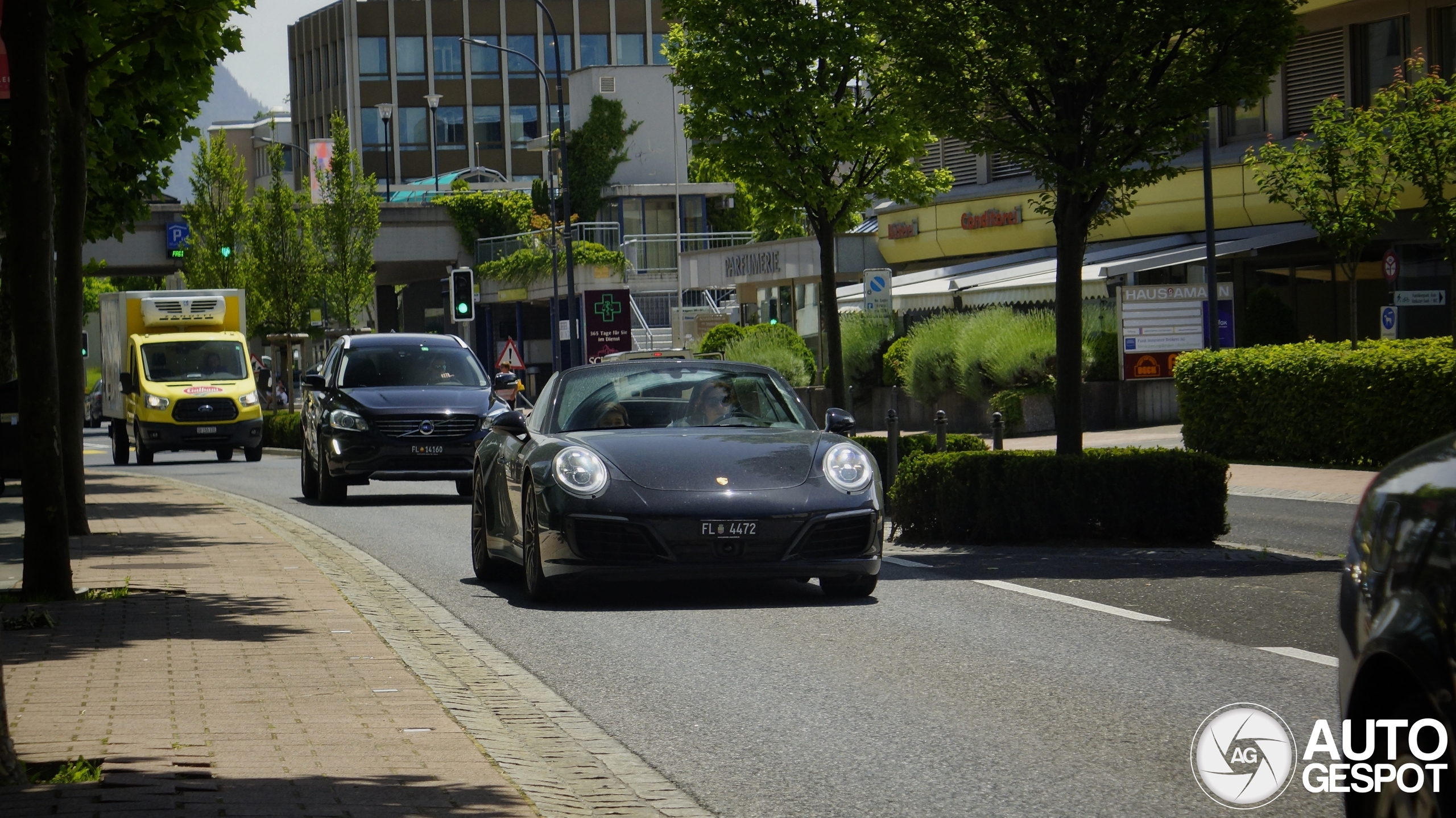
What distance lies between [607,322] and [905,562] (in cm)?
2307

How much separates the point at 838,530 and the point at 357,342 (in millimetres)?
12489

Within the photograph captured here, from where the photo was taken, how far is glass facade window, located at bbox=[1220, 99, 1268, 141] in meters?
38.6

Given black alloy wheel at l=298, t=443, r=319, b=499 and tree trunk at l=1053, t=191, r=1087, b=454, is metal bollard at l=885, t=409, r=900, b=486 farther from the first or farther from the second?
black alloy wheel at l=298, t=443, r=319, b=499

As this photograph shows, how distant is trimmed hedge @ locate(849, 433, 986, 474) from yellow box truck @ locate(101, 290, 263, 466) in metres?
17.6

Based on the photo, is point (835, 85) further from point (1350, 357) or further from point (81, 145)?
point (81, 145)

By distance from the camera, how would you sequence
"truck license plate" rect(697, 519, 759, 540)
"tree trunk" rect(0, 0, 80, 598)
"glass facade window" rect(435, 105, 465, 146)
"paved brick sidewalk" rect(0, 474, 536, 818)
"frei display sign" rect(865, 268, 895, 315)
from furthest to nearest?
"glass facade window" rect(435, 105, 465, 146) → "frei display sign" rect(865, 268, 895, 315) → "truck license plate" rect(697, 519, 759, 540) → "tree trunk" rect(0, 0, 80, 598) → "paved brick sidewalk" rect(0, 474, 536, 818)

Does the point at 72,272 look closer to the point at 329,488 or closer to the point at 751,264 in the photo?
the point at 329,488

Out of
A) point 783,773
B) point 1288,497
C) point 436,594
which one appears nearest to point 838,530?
point 436,594

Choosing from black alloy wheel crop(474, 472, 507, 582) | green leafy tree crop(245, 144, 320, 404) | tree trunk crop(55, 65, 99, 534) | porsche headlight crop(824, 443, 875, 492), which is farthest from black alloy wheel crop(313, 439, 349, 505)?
green leafy tree crop(245, 144, 320, 404)

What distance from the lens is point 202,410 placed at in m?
33.2

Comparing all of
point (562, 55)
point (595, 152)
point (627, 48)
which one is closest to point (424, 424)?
point (595, 152)

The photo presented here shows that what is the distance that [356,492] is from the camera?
78.3 ft

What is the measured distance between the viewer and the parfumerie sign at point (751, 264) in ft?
176

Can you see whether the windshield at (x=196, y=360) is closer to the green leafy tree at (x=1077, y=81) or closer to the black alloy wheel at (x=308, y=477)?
the black alloy wheel at (x=308, y=477)
